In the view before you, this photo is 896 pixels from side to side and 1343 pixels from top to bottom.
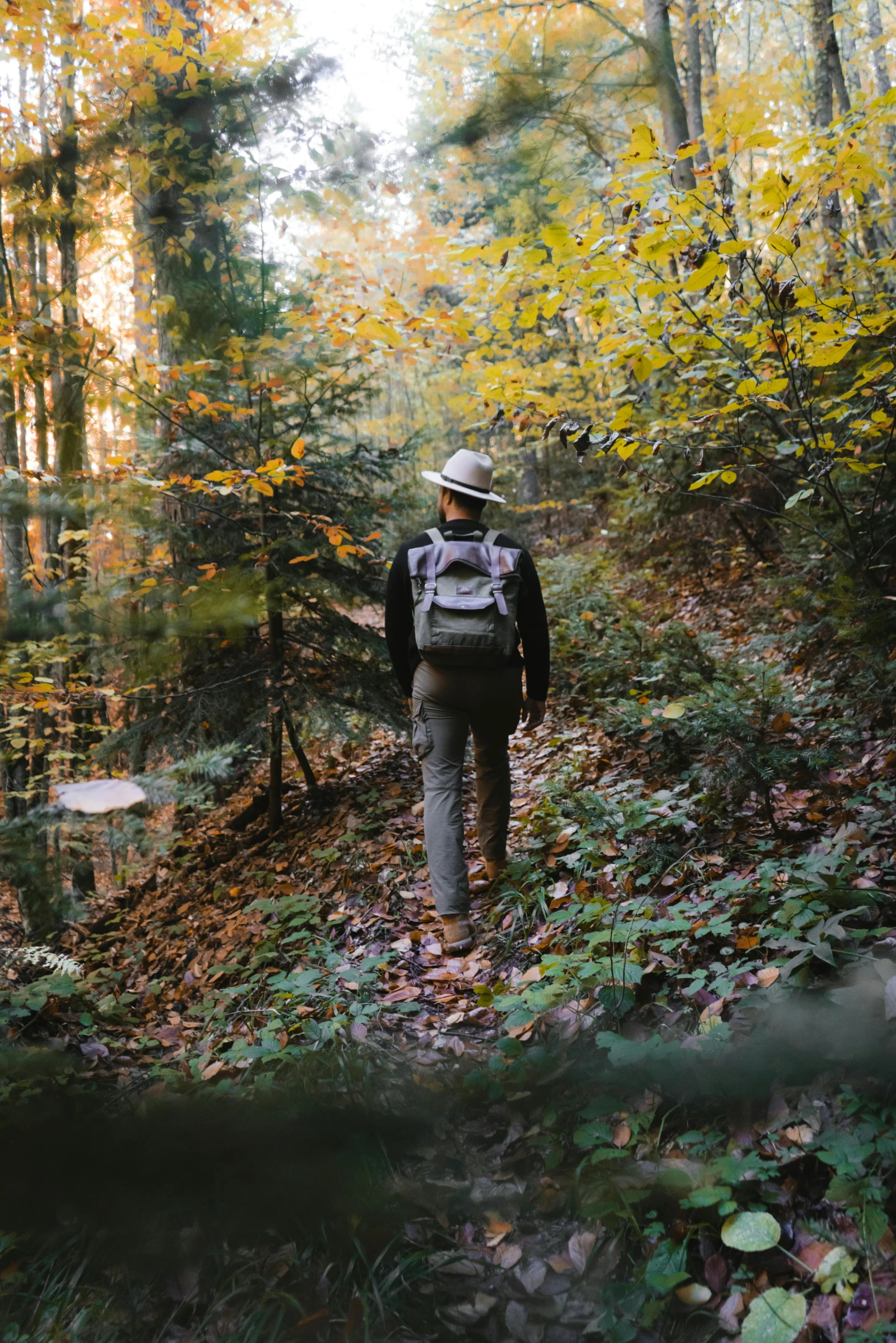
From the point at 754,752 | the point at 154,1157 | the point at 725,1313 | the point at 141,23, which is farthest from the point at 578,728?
the point at 141,23

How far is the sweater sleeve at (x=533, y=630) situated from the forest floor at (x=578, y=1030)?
0.76 m

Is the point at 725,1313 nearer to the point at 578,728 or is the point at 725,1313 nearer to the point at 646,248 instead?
the point at 646,248

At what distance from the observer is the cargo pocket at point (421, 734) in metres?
3.92

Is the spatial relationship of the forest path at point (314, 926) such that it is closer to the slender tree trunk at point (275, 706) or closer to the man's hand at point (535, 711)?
the slender tree trunk at point (275, 706)

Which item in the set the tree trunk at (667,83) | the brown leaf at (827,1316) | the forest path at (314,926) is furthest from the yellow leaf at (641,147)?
the brown leaf at (827,1316)

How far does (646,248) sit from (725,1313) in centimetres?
424

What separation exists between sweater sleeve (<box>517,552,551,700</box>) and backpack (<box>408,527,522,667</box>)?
5.1 inches

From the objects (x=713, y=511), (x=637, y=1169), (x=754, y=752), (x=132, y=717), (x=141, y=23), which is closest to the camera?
(x=637, y=1169)

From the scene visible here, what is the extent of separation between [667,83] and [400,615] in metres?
4.14

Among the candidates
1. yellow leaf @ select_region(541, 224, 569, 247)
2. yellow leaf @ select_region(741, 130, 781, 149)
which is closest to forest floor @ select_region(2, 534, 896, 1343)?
yellow leaf @ select_region(541, 224, 569, 247)

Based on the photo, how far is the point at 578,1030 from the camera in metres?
2.60

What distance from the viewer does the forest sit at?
162 cm

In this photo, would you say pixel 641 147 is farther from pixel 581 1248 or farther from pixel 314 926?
pixel 314 926

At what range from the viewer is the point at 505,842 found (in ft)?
14.6
